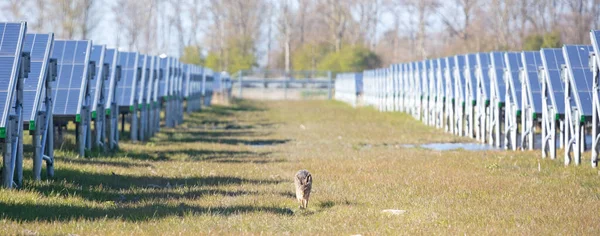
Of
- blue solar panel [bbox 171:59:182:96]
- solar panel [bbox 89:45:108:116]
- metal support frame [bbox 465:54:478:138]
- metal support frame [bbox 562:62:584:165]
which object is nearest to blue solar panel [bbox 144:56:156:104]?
blue solar panel [bbox 171:59:182:96]

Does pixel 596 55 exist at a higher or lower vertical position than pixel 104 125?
higher

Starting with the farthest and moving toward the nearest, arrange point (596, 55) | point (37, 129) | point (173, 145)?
Result: point (173, 145) → point (596, 55) → point (37, 129)

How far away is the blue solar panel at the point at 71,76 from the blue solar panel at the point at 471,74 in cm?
1125

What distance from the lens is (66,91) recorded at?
1900 cm

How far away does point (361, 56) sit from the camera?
87.8 m

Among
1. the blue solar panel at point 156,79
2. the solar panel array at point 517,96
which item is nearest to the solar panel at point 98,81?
the blue solar panel at point 156,79

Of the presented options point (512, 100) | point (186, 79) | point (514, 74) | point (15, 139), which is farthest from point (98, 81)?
point (186, 79)

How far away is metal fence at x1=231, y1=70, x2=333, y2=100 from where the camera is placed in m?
80.8

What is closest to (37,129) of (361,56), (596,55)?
(596,55)

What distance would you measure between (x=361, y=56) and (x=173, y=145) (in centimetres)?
6469

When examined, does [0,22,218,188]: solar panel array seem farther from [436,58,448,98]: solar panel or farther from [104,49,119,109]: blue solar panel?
[436,58,448,98]: solar panel

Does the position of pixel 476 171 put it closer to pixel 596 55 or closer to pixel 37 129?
pixel 596 55

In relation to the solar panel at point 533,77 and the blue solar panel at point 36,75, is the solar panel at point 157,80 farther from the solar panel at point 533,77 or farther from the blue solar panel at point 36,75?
the blue solar panel at point 36,75

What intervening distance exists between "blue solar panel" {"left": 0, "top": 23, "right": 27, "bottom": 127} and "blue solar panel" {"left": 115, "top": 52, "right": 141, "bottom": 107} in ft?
27.8
